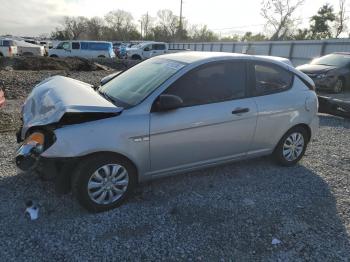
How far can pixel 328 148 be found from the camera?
591cm

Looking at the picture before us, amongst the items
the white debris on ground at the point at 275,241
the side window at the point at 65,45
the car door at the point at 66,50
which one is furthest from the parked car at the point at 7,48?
the white debris on ground at the point at 275,241

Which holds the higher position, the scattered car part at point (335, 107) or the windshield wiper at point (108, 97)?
the windshield wiper at point (108, 97)

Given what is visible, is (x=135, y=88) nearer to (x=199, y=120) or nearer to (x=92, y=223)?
(x=199, y=120)

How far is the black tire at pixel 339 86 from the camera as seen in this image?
39.0 feet

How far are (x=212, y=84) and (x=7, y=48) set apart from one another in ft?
75.3

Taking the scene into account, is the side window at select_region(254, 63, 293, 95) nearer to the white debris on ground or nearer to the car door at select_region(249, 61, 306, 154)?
the car door at select_region(249, 61, 306, 154)

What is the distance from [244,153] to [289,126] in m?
0.82

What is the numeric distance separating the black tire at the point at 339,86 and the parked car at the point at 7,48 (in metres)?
20.2

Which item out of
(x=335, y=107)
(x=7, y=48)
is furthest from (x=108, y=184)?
(x=7, y=48)

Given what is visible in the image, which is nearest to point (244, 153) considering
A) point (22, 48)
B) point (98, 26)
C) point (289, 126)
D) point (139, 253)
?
point (289, 126)

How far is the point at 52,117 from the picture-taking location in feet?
11.1

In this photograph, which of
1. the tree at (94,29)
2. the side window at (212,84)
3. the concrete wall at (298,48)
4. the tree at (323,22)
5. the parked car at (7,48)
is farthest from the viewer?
the tree at (94,29)

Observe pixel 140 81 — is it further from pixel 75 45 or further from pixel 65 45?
pixel 65 45

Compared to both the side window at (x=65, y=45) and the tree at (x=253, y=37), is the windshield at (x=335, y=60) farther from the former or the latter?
the tree at (x=253, y=37)
